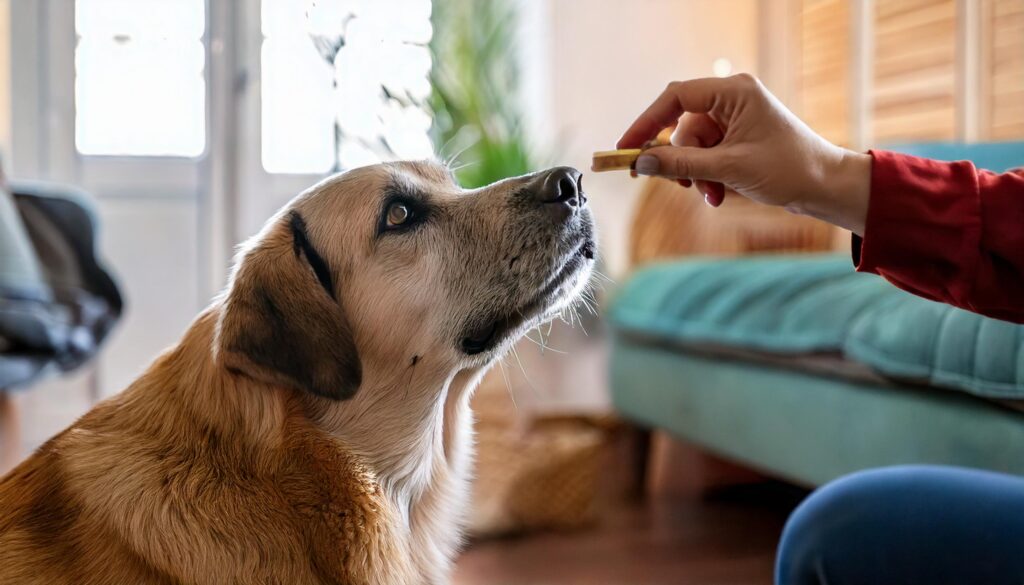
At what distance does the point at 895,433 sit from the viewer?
1573 mm

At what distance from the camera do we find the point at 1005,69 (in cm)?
306

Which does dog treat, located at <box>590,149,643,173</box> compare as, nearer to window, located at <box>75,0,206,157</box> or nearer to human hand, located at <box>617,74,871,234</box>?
human hand, located at <box>617,74,871,234</box>

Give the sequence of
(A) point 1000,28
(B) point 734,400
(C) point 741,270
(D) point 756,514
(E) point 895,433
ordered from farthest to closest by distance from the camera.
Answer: (A) point 1000,28
(D) point 756,514
(C) point 741,270
(B) point 734,400
(E) point 895,433

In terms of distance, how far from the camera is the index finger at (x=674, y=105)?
98 cm

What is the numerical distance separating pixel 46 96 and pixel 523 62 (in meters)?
2.06

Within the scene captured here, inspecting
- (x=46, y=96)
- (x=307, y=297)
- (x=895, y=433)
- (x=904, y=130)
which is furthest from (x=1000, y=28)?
(x=46, y=96)

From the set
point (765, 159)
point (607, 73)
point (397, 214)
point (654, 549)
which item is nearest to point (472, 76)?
point (607, 73)

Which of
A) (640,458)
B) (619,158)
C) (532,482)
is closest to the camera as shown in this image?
(619,158)

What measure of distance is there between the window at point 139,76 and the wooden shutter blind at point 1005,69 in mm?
3127

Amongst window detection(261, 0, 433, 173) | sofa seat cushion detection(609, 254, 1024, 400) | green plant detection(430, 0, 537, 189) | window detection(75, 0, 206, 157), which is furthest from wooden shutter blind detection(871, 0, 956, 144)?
window detection(75, 0, 206, 157)

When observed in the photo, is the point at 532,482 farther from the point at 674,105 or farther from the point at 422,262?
the point at 674,105

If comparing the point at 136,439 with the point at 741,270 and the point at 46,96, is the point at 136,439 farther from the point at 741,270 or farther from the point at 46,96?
the point at 46,96

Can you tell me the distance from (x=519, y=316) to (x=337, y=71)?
2.90m

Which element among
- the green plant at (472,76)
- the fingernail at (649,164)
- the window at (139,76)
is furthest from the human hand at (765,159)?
the window at (139,76)
